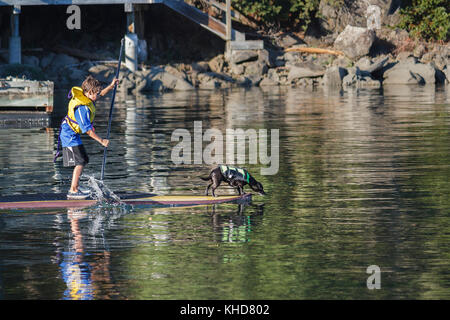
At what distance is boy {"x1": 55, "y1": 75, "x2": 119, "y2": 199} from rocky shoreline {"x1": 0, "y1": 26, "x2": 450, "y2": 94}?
1089 inches

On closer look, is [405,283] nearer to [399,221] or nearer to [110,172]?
[399,221]

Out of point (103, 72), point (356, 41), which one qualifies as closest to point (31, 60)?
point (103, 72)

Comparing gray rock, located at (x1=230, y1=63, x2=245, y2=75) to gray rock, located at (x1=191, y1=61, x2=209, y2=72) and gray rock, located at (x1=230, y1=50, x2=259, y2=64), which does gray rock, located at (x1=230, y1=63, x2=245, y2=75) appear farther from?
gray rock, located at (x1=191, y1=61, x2=209, y2=72)

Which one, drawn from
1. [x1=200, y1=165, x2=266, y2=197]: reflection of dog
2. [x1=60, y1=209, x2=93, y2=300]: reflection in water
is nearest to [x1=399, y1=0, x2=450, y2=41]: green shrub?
[x1=200, y1=165, x2=266, y2=197]: reflection of dog

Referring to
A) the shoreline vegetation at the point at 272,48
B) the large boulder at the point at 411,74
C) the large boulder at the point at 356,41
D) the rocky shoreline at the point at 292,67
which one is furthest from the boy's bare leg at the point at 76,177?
the large boulder at the point at 356,41

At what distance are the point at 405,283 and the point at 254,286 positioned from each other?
4.15ft

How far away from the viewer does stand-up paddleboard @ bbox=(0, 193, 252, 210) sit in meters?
11.8

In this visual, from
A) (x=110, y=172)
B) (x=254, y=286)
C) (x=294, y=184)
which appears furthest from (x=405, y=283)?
(x=110, y=172)

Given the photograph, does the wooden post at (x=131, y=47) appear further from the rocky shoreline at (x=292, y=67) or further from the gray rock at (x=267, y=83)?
the gray rock at (x=267, y=83)

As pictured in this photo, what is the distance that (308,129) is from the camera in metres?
21.8

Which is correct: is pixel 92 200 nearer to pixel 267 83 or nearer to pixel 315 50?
pixel 267 83

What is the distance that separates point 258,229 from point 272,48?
118 ft

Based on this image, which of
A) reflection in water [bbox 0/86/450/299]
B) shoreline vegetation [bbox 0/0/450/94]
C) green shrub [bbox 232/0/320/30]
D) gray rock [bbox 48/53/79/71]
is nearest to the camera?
reflection in water [bbox 0/86/450/299]
